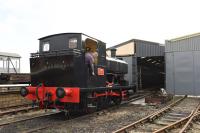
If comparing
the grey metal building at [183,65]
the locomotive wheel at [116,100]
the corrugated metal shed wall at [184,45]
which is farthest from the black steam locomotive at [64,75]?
the corrugated metal shed wall at [184,45]

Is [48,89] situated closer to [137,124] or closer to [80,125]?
[80,125]

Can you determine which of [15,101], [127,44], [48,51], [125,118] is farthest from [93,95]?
[127,44]

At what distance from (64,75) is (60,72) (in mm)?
207

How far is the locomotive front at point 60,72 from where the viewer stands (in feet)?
33.8

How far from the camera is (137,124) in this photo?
9.49m

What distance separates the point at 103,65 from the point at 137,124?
13.2 ft

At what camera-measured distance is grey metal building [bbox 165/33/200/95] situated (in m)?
21.9

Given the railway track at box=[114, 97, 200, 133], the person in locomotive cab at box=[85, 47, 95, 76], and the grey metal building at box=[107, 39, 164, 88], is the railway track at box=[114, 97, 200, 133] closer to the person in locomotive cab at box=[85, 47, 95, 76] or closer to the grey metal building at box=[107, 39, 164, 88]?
the person in locomotive cab at box=[85, 47, 95, 76]

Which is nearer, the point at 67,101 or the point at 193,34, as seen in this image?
the point at 67,101

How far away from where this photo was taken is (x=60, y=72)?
35.1 ft

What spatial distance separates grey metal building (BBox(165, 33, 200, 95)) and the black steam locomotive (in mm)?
11957

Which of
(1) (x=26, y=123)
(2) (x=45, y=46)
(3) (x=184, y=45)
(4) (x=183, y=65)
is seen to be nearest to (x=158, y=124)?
(1) (x=26, y=123)

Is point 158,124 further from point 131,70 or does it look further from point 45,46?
point 131,70

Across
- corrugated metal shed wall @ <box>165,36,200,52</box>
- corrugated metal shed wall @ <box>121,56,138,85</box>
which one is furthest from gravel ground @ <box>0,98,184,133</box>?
corrugated metal shed wall @ <box>121,56,138,85</box>
